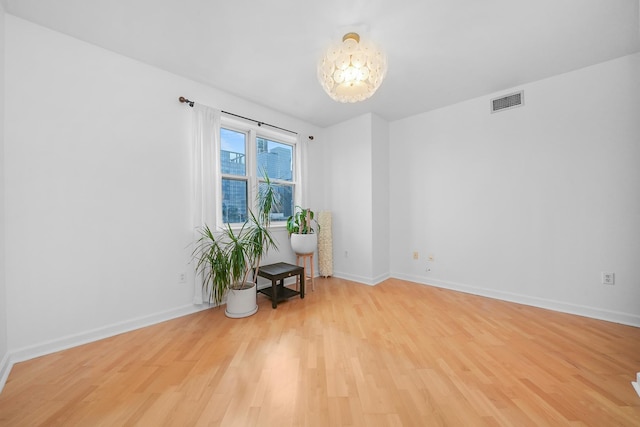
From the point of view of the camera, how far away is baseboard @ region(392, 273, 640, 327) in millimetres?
2318

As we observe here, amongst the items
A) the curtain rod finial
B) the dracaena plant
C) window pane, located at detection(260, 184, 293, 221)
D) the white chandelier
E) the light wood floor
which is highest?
the curtain rod finial

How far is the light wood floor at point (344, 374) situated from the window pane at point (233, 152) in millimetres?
1848

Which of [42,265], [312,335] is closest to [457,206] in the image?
[312,335]

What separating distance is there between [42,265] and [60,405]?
1.13 m

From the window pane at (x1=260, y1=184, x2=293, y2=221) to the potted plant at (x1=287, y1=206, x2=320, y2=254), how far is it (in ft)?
0.66

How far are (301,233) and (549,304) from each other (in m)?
3.10

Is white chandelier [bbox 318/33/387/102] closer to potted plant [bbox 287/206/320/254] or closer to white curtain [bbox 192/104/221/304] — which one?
white curtain [bbox 192/104/221/304]

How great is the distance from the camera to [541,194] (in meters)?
2.76

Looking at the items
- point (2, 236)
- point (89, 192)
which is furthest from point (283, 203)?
point (2, 236)

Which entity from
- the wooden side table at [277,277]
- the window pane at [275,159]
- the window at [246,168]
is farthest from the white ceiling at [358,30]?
the wooden side table at [277,277]

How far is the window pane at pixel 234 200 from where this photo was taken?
10.1 feet

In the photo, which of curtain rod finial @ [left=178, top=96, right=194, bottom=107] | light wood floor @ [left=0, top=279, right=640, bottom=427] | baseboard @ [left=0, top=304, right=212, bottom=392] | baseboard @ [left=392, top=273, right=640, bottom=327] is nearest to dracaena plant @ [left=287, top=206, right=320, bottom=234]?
light wood floor @ [left=0, top=279, right=640, bottom=427]

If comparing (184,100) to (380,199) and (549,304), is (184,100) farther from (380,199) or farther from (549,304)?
(549,304)

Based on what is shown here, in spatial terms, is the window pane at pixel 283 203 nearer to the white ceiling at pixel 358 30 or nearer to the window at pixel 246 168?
the window at pixel 246 168
